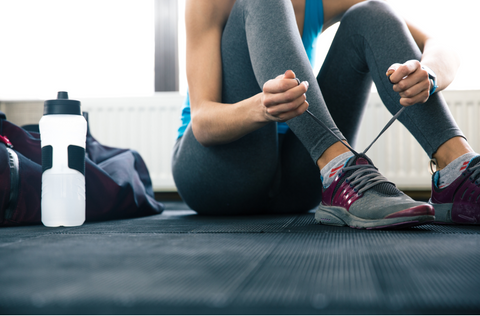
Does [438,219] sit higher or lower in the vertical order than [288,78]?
lower

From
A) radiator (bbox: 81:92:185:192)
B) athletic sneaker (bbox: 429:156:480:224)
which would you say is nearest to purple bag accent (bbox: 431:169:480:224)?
athletic sneaker (bbox: 429:156:480:224)

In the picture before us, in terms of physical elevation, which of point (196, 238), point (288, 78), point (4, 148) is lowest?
point (196, 238)

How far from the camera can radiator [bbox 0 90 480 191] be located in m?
1.78

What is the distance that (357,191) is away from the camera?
2.07 ft

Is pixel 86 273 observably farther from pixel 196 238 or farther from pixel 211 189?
pixel 211 189

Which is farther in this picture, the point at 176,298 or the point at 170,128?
the point at 170,128

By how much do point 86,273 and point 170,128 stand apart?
1521 millimetres

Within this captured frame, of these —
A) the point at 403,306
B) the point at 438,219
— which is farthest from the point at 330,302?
the point at 438,219

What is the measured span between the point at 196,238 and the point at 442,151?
467 mm

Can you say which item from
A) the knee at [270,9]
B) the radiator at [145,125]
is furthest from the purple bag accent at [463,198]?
the radiator at [145,125]

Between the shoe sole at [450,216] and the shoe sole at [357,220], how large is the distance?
0.38ft

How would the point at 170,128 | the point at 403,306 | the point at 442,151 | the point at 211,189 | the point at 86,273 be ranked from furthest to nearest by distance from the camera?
the point at 170,128 → the point at 211,189 → the point at 442,151 → the point at 86,273 → the point at 403,306

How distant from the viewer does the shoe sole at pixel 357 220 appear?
58 centimetres

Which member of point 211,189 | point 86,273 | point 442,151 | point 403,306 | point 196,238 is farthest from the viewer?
point 211,189
